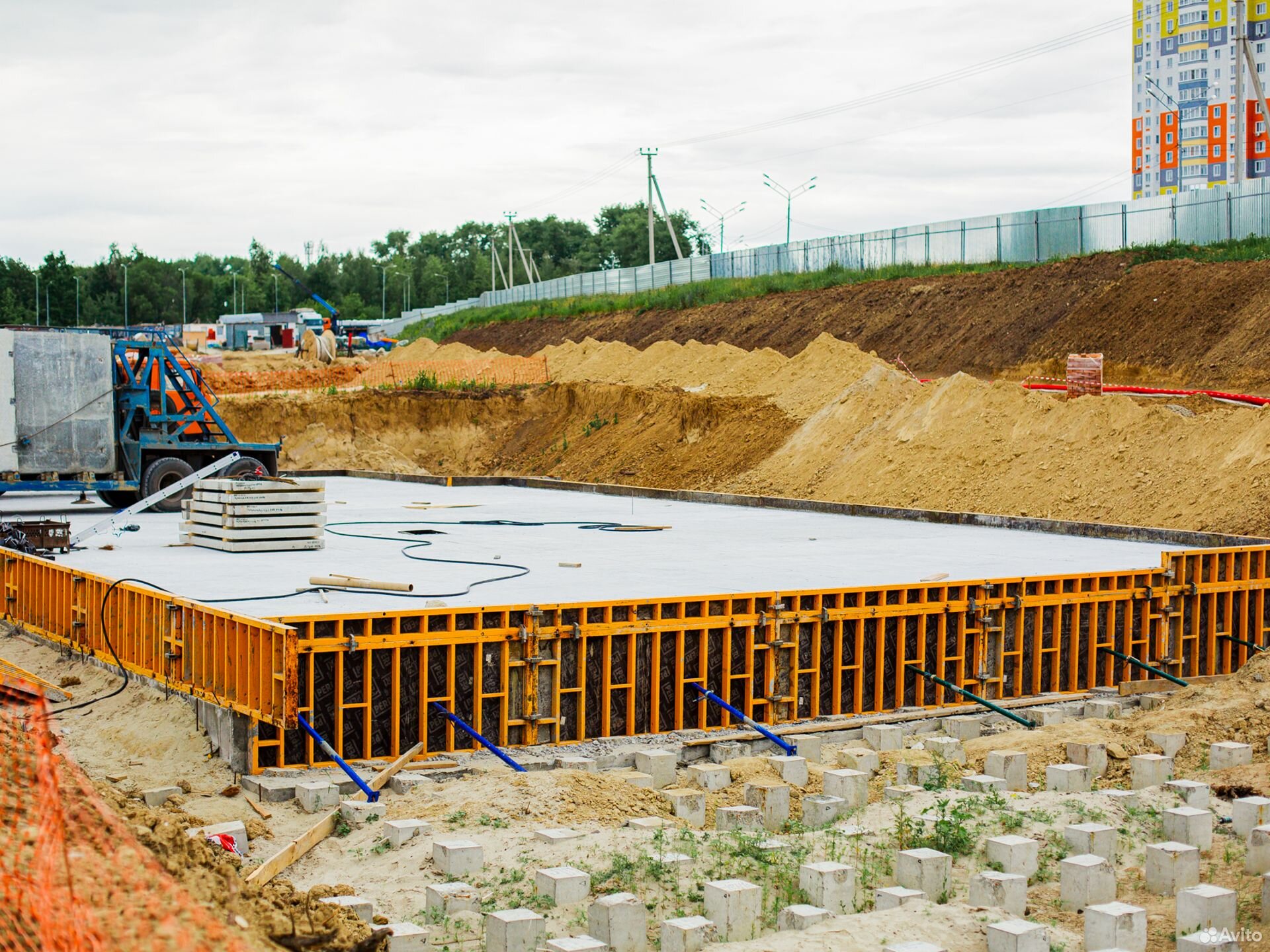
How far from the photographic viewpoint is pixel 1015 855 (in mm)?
7879

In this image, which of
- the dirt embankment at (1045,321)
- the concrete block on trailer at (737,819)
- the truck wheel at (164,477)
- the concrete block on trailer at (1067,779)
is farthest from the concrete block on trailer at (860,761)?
the dirt embankment at (1045,321)

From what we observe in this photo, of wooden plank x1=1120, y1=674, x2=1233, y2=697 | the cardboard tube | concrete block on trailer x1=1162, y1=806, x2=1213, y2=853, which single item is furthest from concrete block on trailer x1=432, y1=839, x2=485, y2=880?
wooden plank x1=1120, y1=674, x2=1233, y2=697

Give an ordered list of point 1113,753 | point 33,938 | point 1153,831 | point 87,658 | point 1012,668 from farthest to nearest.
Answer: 1. point 1012,668
2. point 87,658
3. point 1113,753
4. point 1153,831
5. point 33,938

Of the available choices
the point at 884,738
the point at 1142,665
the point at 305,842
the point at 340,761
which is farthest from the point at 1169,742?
the point at 305,842

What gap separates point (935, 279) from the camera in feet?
141

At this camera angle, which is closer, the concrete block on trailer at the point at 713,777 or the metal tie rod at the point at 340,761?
the metal tie rod at the point at 340,761

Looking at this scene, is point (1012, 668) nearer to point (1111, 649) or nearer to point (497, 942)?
point (1111, 649)

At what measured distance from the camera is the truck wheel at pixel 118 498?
79.8ft

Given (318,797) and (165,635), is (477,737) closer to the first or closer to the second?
(318,797)

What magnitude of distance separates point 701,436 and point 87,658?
24.2 meters

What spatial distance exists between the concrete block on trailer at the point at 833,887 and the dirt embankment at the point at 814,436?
1508 cm

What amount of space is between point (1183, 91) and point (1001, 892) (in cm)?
12625

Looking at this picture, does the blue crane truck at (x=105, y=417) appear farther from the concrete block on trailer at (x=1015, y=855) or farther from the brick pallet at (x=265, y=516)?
the concrete block on trailer at (x=1015, y=855)

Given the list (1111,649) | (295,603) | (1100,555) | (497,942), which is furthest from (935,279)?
(497,942)
